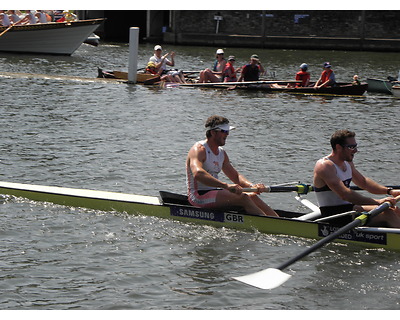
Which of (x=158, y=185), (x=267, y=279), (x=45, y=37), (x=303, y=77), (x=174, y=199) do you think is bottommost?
(x=158, y=185)

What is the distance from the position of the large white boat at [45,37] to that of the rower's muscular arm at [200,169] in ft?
111

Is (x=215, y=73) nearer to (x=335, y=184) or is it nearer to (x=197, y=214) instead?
(x=197, y=214)

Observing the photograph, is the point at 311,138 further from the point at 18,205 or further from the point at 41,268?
the point at 41,268

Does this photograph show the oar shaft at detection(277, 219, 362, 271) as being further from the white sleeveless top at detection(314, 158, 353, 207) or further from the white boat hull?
the white boat hull

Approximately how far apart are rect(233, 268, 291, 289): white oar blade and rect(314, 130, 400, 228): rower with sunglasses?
1.97 meters

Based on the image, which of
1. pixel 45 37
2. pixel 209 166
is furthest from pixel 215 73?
pixel 209 166

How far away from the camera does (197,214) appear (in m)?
12.0

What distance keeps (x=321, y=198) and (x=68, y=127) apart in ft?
39.6

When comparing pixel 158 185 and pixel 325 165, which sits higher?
pixel 325 165

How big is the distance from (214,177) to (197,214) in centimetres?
68

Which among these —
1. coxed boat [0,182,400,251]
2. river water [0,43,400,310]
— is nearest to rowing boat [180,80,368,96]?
river water [0,43,400,310]

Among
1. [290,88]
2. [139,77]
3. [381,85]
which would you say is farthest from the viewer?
[139,77]

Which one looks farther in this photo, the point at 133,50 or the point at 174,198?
the point at 133,50
